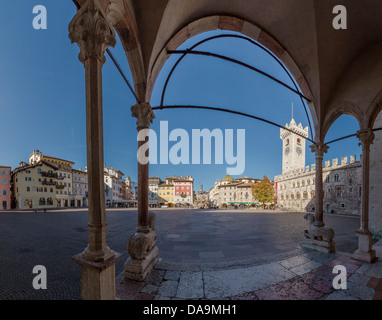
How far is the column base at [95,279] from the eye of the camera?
197 centimetres

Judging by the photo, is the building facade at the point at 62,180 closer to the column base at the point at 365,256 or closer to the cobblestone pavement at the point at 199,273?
the cobblestone pavement at the point at 199,273

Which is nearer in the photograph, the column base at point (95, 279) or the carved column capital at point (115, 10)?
the column base at point (95, 279)

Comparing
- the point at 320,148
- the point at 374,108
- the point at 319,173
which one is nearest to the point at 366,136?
the point at 374,108

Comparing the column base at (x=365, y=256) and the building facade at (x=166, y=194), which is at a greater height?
the column base at (x=365, y=256)

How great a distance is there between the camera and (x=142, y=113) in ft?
12.4

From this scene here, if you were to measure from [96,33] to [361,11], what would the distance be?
200 inches

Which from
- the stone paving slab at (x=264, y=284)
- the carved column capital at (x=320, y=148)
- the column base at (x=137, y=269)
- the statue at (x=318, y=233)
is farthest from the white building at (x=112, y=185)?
the carved column capital at (x=320, y=148)

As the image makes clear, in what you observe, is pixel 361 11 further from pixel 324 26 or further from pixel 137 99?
pixel 137 99

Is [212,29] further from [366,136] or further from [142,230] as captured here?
[366,136]

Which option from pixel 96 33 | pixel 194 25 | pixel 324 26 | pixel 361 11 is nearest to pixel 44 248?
pixel 96 33

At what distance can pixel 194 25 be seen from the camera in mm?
3791

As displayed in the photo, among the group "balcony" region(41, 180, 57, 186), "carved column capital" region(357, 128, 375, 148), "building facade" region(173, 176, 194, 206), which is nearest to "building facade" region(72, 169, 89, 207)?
"balcony" region(41, 180, 57, 186)

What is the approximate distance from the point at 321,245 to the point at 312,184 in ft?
106

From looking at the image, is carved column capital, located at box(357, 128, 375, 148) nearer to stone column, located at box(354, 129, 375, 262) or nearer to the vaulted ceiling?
stone column, located at box(354, 129, 375, 262)
